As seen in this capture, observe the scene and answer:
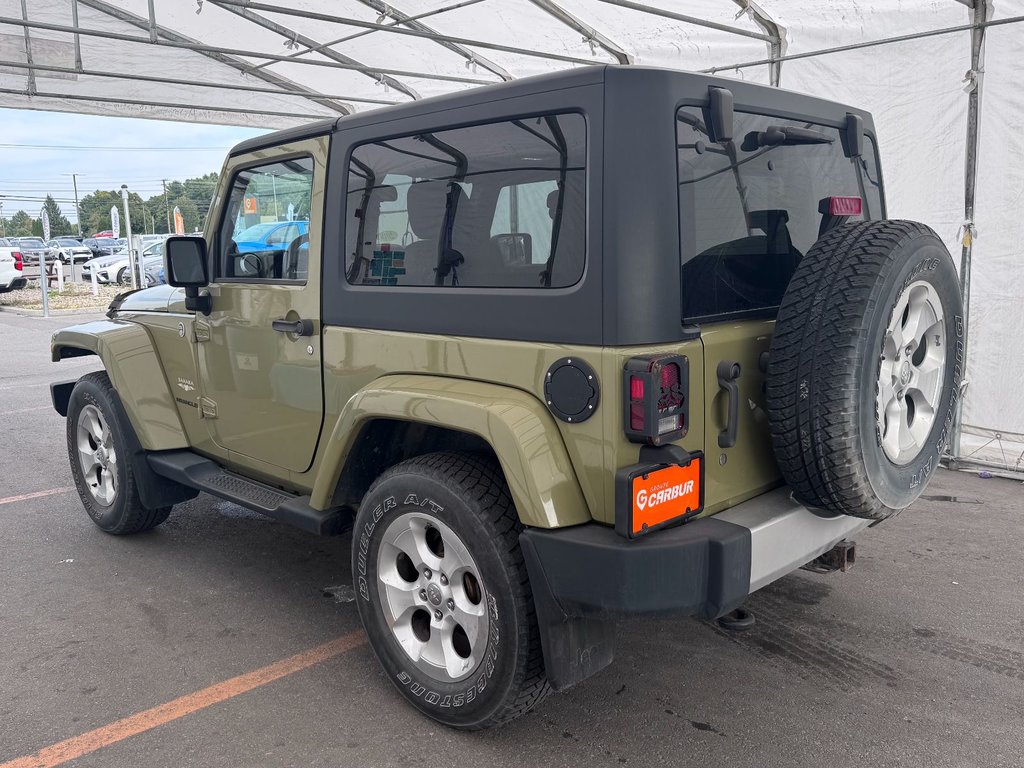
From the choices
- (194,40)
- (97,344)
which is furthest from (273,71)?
(97,344)

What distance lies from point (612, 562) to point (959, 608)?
217cm

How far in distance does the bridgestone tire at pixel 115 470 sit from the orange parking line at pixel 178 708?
1.53m

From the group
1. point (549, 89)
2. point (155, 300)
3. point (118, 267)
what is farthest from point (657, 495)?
point (118, 267)

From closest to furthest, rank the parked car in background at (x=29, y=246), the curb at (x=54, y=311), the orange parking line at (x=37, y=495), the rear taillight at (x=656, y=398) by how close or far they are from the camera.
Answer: the rear taillight at (x=656, y=398) → the orange parking line at (x=37, y=495) → the curb at (x=54, y=311) → the parked car in background at (x=29, y=246)

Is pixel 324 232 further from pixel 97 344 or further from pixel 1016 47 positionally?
pixel 1016 47

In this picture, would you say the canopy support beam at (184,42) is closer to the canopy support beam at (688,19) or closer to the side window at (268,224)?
the canopy support beam at (688,19)

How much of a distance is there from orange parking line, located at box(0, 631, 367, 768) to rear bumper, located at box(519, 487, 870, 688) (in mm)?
1183

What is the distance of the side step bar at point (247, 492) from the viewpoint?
122 inches

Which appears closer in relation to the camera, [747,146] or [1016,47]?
[747,146]

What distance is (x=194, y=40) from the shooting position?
8.70 meters

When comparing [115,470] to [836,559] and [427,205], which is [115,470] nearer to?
[427,205]

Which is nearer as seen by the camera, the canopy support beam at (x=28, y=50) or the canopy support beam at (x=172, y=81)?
the canopy support beam at (x=28, y=50)

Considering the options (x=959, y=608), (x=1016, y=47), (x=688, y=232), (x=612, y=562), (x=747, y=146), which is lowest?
(x=959, y=608)

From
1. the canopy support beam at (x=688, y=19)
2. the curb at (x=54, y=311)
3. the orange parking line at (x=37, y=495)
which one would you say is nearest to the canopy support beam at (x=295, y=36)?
the canopy support beam at (x=688, y=19)
